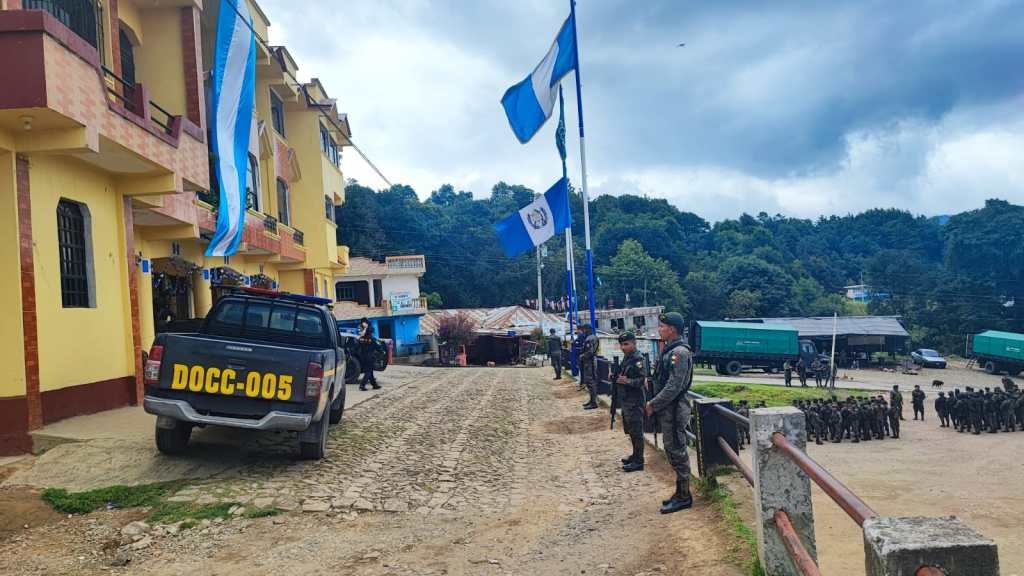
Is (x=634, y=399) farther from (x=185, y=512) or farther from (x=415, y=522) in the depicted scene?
(x=185, y=512)

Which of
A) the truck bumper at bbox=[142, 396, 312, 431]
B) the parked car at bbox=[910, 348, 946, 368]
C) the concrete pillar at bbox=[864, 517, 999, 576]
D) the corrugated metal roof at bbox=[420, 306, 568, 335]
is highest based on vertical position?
the concrete pillar at bbox=[864, 517, 999, 576]

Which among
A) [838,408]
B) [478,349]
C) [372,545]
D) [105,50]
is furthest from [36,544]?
[478,349]

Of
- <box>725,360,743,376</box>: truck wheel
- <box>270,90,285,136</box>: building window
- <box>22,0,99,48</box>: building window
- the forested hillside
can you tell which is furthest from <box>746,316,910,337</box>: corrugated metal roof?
<box>22,0,99,48</box>: building window

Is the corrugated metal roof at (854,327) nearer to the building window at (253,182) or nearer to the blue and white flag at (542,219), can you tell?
the blue and white flag at (542,219)

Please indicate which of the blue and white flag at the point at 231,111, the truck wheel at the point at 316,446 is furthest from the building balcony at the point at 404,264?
the truck wheel at the point at 316,446

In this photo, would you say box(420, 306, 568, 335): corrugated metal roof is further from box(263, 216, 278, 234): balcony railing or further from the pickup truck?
the pickup truck

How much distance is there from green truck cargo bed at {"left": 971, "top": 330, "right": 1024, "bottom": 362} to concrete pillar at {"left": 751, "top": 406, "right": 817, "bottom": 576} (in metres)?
49.4

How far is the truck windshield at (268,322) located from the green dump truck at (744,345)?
33957mm

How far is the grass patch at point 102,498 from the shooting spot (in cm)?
630

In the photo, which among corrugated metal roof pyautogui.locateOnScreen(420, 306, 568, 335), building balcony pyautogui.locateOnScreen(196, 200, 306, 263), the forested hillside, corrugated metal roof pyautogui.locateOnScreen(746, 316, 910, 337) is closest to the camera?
building balcony pyautogui.locateOnScreen(196, 200, 306, 263)

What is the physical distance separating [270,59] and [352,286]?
28393 millimetres

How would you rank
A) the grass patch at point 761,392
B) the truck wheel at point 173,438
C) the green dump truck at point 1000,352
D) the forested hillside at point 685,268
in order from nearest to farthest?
the truck wheel at point 173,438, the grass patch at point 761,392, the green dump truck at point 1000,352, the forested hillside at point 685,268

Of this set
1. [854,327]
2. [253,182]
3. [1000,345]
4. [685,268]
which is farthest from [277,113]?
[685,268]

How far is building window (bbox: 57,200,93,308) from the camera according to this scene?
974 cm
